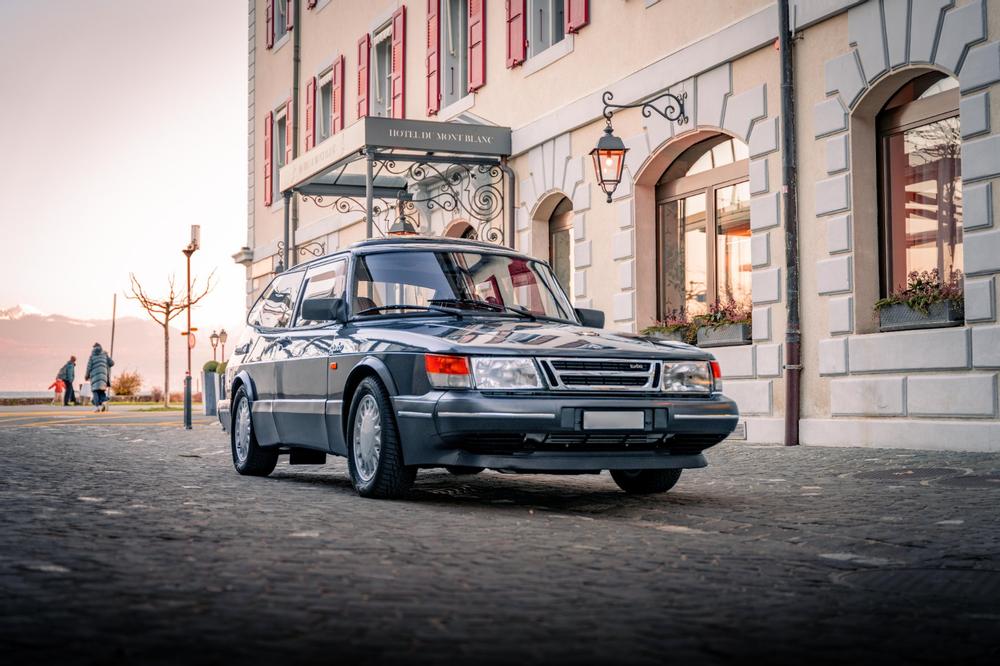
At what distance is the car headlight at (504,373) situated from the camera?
7.05 meters

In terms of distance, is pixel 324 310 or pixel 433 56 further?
pixel 433 56

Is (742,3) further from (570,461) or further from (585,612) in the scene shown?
(585,612)

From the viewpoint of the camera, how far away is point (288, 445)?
30.5ft

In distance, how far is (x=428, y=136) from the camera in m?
18.2

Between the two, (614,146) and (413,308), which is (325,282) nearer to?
(413,308)

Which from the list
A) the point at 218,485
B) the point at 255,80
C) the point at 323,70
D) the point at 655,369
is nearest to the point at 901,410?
the point at 655,369

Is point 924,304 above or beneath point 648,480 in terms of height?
above

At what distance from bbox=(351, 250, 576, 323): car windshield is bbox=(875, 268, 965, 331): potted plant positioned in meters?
3.90

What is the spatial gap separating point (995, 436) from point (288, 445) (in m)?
5.53

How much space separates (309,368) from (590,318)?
76.6 inches

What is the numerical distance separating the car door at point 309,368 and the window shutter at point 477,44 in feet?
36.9

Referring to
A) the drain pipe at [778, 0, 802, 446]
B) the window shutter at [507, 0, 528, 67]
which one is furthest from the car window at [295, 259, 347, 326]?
the window shutter at [507, 0, 528, 67]

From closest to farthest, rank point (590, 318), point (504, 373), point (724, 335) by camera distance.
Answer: point (504, 373)
point (590, 318)
point (724, 335)

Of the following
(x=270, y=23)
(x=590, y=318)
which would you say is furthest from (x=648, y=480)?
(x=270, y=23)
